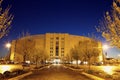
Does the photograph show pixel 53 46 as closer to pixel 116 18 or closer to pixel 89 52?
pixel 89 52

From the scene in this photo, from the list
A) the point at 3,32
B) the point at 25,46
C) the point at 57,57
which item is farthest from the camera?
the point at 57,57

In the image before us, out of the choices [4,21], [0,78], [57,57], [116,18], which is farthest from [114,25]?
[57,57]

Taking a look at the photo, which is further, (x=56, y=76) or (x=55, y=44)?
(x=55, y=44)

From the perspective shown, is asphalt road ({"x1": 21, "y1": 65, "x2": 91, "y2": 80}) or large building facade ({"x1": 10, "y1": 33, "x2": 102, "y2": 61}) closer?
asphalt road ({"x1": 21, "y1": 65, "x2": 91, "y2": 80})

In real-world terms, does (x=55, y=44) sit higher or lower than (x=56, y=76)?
higher

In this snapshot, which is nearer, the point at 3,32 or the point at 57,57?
the point at 3,32

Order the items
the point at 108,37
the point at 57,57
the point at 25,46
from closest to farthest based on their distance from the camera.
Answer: the point at 108,37
the point at 25,46
the point at 57,57

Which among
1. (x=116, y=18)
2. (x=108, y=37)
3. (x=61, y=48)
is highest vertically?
(x=61, y=48)

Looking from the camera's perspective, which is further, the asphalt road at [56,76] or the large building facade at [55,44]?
the large building facade at [55,44]

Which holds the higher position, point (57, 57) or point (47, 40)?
point (47, 40)

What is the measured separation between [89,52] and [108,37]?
25932 millimetres

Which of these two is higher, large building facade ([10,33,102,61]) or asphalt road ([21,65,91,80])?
large building facade ([10,33,102,61])

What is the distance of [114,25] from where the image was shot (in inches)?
766

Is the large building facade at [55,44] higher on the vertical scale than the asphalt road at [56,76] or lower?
higher
